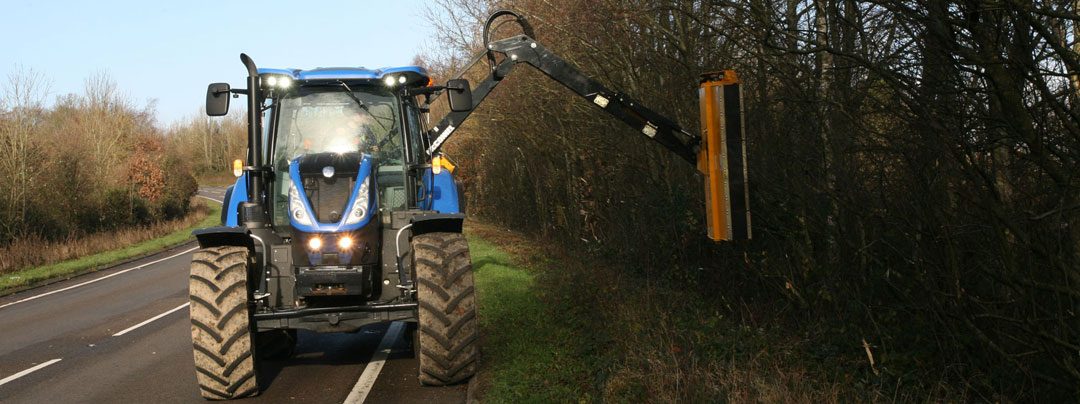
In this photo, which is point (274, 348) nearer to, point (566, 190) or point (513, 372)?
point (513, 372)

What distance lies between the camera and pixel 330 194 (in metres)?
8.03

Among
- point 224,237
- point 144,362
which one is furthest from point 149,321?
point 224,237

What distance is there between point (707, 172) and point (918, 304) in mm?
2044

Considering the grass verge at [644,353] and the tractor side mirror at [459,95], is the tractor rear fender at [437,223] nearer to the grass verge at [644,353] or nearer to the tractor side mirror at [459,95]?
the tractor side mirror at [459,95]

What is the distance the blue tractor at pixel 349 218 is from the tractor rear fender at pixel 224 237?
0.02 m

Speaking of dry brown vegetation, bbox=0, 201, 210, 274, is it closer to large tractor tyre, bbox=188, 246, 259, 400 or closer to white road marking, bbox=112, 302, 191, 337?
white road marking, bbox=112, 302, 191, 337

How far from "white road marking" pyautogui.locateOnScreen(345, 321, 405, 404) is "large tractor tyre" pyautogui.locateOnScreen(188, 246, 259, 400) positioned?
33.9 inches

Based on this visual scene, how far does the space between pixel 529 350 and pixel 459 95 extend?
8.14 ft

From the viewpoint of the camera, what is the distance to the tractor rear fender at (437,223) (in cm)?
805

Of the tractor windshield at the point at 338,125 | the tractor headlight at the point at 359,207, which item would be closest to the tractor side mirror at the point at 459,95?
the tractor windshield at the point at 338,125

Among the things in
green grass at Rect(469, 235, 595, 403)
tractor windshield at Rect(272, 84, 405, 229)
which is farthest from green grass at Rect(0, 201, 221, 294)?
tractor windshield at Rect(272, 84, 405, 229)

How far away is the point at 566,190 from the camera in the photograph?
897 inches

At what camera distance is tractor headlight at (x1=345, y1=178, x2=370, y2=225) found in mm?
7922

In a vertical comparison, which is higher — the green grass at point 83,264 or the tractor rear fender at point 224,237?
the tractor rear fender at point 224,237
